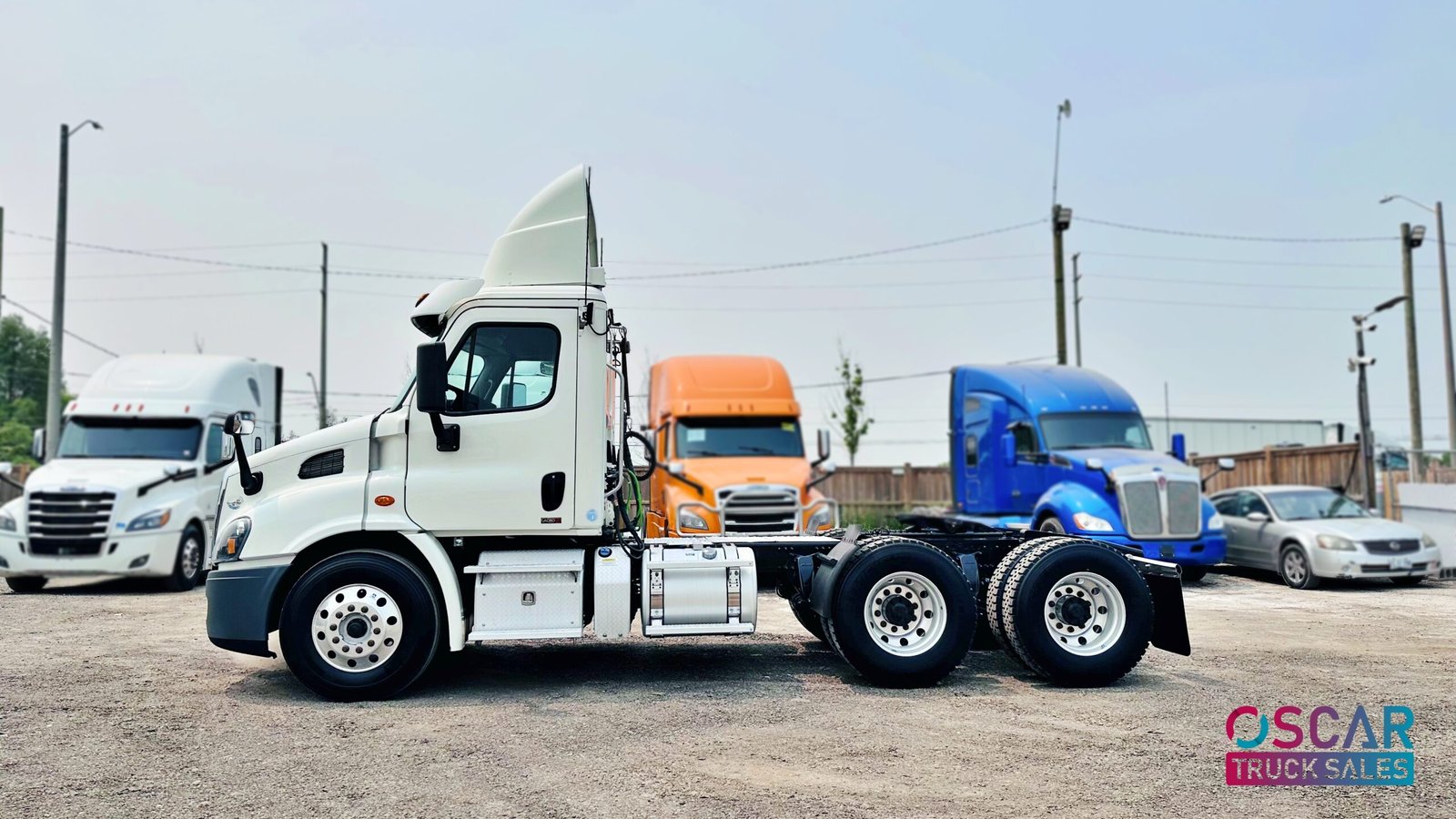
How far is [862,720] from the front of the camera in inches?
291

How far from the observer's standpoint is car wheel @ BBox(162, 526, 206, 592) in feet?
54.6

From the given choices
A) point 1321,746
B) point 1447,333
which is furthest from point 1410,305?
point 1321,746

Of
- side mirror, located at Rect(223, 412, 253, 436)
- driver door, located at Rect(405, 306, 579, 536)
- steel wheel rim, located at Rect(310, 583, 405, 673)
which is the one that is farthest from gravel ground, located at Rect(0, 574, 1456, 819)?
side mirror, located at Rect(223, 412, 253, 436)

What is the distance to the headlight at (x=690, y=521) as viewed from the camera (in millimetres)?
15219

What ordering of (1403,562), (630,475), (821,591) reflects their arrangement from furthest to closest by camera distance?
1. (1403,562)
2. (630,475)
3. (821,591)

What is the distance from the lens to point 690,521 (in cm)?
1530

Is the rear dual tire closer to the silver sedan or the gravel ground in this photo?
the gravel ground

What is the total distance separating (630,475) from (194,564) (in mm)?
10515

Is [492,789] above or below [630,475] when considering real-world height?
below

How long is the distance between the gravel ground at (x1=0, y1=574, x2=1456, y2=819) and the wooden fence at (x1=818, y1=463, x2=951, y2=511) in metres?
21.1

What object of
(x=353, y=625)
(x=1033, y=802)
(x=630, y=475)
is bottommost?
(x=1033, y=802)

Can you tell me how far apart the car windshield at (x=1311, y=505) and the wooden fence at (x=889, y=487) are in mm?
14379

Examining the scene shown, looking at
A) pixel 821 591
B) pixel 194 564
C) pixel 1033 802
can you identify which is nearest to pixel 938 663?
pixel 821 591

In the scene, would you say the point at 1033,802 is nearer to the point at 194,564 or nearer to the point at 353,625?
the point at 353,625
